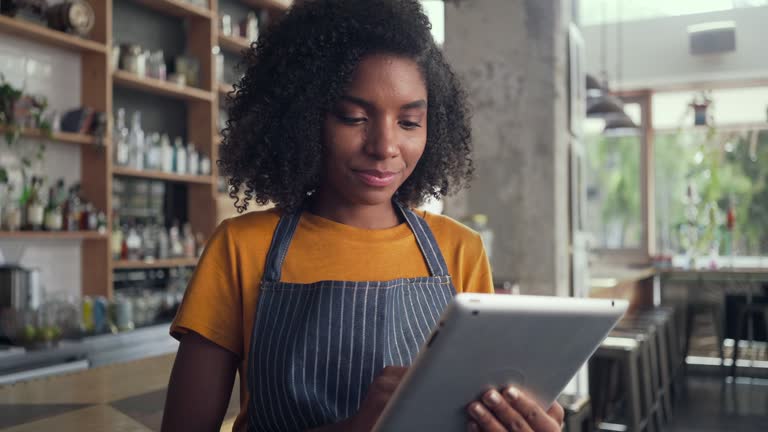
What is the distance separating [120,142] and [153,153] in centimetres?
24

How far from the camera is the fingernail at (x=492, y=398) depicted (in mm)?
873

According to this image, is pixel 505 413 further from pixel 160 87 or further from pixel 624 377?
pixel 160 87

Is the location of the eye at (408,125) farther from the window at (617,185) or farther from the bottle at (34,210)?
the window at (617,185)

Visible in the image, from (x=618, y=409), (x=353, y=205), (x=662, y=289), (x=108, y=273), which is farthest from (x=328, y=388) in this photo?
(x=662, y=289)

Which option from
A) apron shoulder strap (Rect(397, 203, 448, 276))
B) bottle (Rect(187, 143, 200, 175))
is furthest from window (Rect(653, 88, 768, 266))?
apron shoulder strap (Rect(397, 203, 448, 276))

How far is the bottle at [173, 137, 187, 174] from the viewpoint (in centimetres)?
431

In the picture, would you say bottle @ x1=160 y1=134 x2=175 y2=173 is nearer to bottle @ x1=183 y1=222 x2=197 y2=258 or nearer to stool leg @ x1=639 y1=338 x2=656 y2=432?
bottle @ x1=183 y1=222 x2=197 y2=258

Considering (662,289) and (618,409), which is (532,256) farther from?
(662,289)

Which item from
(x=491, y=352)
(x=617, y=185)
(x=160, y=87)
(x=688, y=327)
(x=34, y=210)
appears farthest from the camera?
(x=617, y=185)

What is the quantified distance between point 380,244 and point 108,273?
3098 millimetres

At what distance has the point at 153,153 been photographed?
163 inches

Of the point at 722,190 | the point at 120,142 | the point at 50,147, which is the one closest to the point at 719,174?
the point at 722,190

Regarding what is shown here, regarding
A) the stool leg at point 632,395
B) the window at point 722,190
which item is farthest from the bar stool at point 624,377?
the window at point 722,190

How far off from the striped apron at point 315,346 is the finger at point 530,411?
229mm
